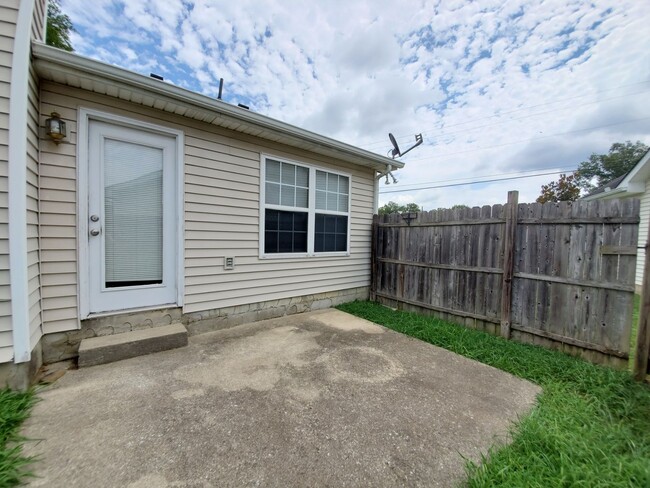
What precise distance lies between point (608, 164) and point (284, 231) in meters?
34.2

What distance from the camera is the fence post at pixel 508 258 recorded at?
3342 mm

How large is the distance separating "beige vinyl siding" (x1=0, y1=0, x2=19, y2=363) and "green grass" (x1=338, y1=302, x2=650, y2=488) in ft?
10.3

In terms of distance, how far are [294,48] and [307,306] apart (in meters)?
5.46

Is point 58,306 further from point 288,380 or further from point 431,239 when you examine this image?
point 431,239

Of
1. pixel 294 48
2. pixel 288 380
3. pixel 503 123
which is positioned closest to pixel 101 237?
pixel 288 380

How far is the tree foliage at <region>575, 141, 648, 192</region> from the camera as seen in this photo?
23.5 m

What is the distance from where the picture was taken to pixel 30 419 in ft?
5.63

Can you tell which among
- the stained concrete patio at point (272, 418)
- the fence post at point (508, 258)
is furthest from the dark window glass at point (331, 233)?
the fence post at point (508, 258)

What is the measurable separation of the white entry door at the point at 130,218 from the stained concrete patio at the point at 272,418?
74 cm

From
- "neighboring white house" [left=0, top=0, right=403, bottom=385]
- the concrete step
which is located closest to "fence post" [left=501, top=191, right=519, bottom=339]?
"neighboring white house" [left=0, top=0, right=403, bottom=385]

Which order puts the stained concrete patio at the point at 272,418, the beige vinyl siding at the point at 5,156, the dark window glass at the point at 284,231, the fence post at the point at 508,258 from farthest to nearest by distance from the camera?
the dark window glass at the point at 284,231
the fence post at the point at 508,258
the beige vinyl siding at the point at 5,156
the stained concrete patio at the point at 272,418

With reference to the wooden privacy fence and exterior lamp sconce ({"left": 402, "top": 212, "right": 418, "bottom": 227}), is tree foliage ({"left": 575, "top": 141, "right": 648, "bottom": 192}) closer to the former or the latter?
exterior lamp sconce ({"left": 402, "top": 212, "right": 418, "bottom": 227})

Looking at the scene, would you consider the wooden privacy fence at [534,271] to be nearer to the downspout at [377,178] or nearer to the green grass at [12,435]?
the downspout at [377,178]

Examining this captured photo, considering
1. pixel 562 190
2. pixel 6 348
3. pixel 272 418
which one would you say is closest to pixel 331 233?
pixel 272 418
